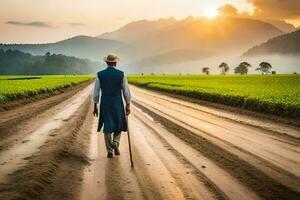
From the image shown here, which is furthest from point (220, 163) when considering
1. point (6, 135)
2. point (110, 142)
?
point (6, 135)

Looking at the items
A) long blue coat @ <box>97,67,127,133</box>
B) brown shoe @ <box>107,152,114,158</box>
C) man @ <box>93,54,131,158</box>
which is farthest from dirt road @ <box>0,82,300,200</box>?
long blue coat @ <box>97,67,127,133</box>

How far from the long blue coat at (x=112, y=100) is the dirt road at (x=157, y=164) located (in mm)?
740

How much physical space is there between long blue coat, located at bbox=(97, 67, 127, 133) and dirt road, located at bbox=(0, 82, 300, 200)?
0.74m

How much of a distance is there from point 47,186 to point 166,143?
194 inches

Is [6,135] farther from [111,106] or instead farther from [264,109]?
[264,109]

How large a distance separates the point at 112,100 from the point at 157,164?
A: 6.94ft

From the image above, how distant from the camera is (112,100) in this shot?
10.1 m

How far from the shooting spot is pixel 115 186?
23.2 feet

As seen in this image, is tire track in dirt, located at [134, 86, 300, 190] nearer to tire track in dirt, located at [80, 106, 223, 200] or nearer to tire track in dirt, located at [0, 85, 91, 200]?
tire track in dirt, located at [80, 106, 223, 200]

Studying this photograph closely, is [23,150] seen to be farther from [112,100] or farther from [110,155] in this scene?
[112,100]

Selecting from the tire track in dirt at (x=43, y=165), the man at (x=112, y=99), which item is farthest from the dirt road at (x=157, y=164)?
the man at (x=112, y=99)

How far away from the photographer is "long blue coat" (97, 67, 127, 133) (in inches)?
393

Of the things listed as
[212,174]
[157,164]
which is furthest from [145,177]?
[212,174]

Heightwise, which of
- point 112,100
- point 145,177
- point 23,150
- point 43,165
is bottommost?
point 23,150
